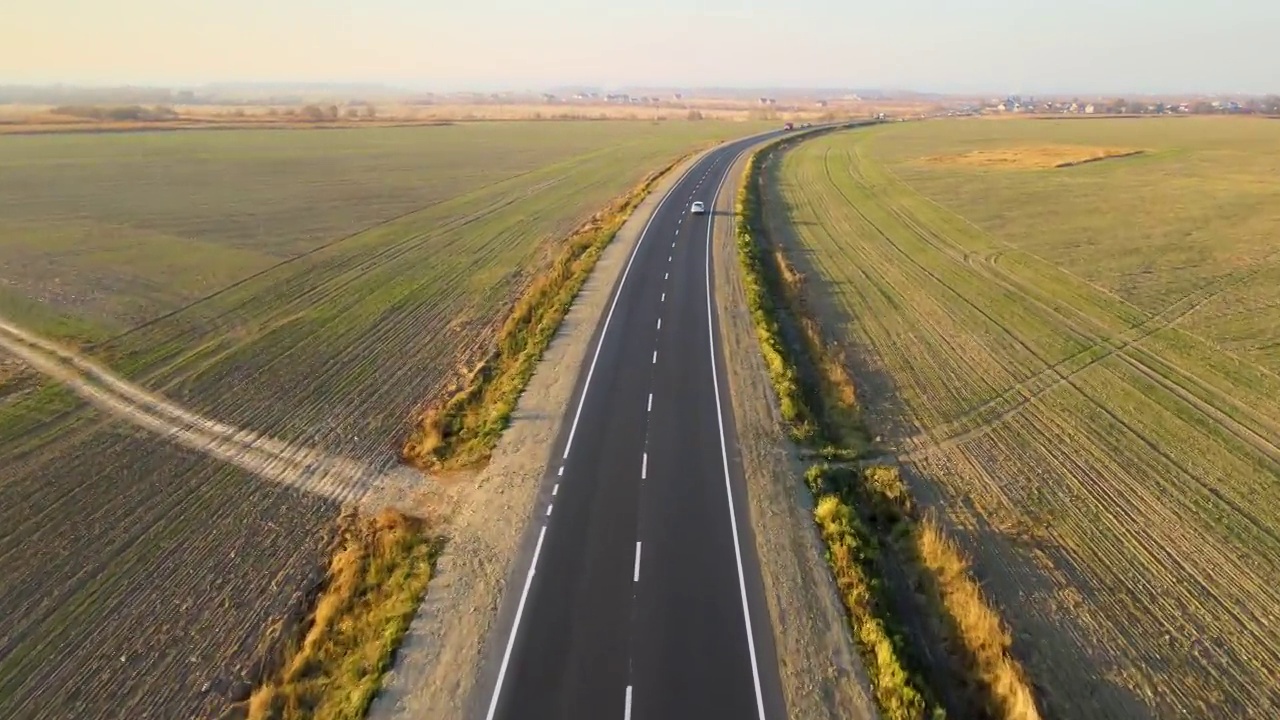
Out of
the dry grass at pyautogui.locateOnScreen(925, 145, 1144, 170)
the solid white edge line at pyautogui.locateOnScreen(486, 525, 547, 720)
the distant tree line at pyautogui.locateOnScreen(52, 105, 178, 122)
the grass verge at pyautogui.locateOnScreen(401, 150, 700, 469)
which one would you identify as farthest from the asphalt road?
the distant tree line at pyautogui.locateOnScreen(52, 105, 178, 122)

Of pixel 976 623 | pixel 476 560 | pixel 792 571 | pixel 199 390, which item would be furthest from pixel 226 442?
pixel 976 623

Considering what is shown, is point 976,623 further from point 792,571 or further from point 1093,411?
point 1093,411

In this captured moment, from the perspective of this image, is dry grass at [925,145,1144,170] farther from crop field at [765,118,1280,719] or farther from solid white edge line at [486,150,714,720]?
solid white edge line at [486,150,714,720]

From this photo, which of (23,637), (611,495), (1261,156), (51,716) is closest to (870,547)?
(611,495)

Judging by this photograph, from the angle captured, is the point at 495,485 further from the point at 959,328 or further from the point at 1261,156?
the point at 1261,156

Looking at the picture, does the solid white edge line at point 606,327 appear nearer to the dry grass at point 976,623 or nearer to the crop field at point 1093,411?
the crop field at point 1093,411

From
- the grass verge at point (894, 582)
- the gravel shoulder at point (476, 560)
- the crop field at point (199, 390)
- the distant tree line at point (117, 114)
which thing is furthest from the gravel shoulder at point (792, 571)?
the distant tree line at point (117, 114)
